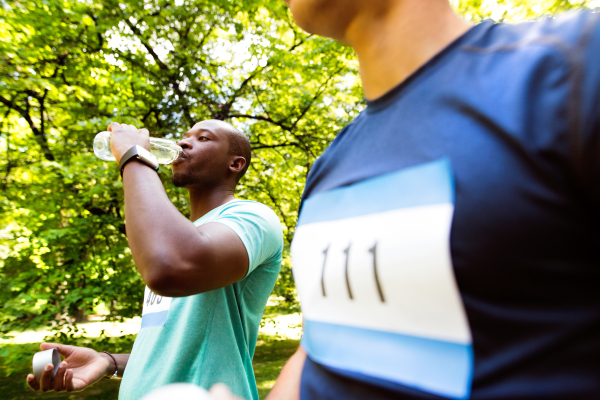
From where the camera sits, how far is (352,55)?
6.69 meters

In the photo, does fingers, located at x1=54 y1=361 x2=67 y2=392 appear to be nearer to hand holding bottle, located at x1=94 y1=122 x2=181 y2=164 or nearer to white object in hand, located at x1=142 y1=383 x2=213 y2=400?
hand holding bottle, located at x1=94 y1=122 x2=181 y2=164

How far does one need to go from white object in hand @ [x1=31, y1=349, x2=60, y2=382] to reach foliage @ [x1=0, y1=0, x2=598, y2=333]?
303cm

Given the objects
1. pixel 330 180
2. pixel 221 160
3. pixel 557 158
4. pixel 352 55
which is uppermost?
pixel 352 55

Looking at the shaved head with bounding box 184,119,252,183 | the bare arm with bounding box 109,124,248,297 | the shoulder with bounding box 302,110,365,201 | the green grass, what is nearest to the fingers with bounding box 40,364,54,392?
the bare arm with bounding box 109,124,248,297

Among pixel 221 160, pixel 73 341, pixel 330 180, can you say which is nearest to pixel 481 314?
pixel 330 180

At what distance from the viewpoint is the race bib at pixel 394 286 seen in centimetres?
63

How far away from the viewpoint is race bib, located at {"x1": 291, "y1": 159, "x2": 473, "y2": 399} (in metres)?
0.63

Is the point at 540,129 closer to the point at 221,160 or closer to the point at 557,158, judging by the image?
the point at 557,158

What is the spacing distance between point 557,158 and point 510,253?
0.15 meters

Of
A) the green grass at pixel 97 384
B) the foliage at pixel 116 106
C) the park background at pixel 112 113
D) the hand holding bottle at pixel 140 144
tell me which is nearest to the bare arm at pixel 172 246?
the hand holding bottle at pixel 140 144

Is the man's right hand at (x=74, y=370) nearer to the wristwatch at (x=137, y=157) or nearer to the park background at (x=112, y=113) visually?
the wristwatch at (x=137, y=157)

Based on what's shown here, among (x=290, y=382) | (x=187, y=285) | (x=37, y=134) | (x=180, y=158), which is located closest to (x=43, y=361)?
(x=187, y=285)

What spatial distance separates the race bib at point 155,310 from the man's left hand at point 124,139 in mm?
712

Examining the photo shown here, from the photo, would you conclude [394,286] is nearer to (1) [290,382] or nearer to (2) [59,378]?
(1) [290,382]
